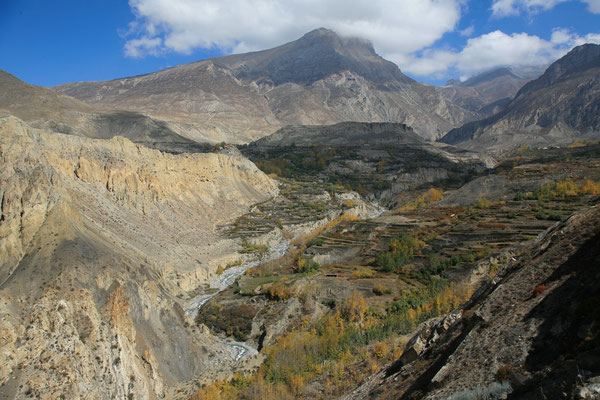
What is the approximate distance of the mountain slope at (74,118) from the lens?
142 m

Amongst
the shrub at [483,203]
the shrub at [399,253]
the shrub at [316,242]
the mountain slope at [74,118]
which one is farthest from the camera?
the mountain slope at [74,118]

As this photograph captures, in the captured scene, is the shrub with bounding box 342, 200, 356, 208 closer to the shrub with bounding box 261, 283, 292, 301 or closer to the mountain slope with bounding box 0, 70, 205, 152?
the shrub with bounding box 261, 283, 292, 301

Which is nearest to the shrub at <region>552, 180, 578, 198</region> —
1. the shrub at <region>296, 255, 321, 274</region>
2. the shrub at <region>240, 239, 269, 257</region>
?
the shrub at <region>296, 255, 321, 274</region>

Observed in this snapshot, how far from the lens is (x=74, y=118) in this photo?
155 meters

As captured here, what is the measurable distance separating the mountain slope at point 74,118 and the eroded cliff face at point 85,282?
83.0m

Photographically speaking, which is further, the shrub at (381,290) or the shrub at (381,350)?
the shrub at (381,290)

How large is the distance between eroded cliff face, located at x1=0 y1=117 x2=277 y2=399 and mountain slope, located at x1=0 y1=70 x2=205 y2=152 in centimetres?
8300

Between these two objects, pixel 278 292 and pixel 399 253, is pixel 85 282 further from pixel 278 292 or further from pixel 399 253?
pixel 399 253

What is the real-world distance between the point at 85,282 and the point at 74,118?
148535mm

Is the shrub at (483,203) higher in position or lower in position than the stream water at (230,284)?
higher

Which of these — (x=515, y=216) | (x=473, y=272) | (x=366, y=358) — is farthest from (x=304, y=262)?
(x=515, y=216)

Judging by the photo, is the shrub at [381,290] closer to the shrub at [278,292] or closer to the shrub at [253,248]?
the shrub at [278,292]

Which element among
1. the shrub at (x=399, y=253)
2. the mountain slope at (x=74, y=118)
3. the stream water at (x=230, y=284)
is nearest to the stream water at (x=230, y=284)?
the stream water at (x=230, y=284)

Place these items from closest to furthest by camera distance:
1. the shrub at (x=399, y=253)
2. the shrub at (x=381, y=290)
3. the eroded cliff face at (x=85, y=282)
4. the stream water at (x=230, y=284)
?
the eroded cliff face at (x=85, y=282) < the stream water at (x=230, y=284) < the shrub at (x=381, y=290) < the shrub at (x=399, y=253)
